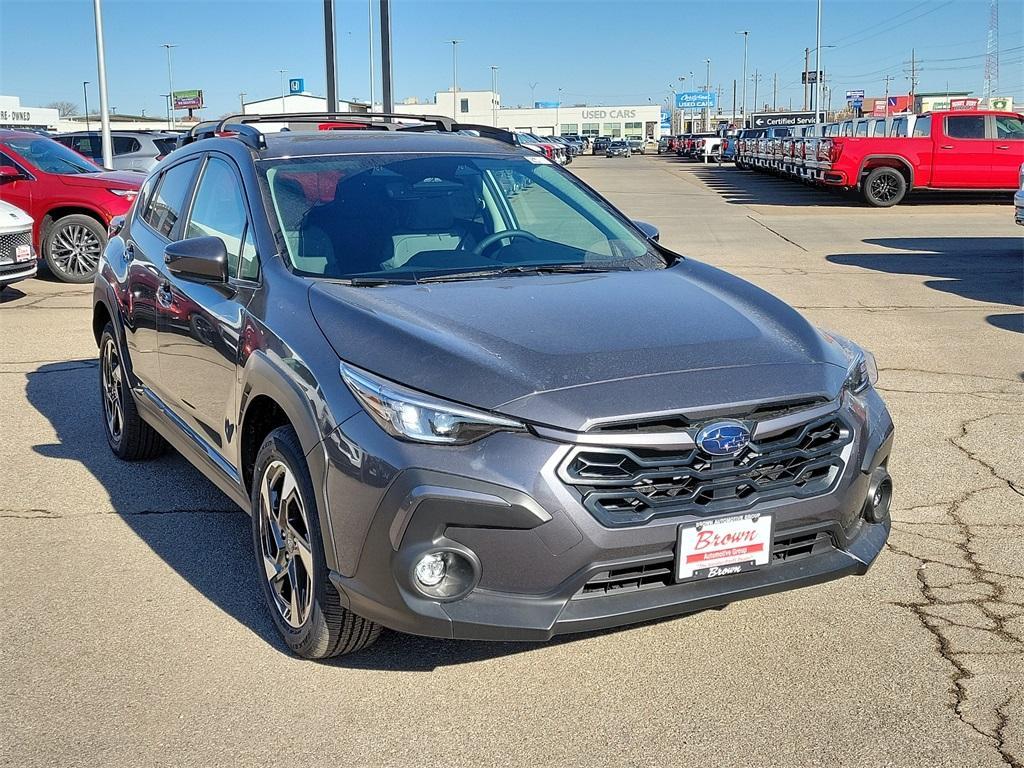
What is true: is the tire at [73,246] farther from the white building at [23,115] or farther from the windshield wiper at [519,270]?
the white building at [23,115]

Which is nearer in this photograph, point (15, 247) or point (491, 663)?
point (491, 663)

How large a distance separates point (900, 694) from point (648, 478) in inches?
43.8

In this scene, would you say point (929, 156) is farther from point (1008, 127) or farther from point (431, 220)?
point (431, 220)

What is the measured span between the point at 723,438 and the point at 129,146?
2155 centimetres

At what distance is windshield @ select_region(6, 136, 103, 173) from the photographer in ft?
45.4

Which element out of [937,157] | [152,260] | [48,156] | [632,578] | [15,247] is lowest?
[632,578]

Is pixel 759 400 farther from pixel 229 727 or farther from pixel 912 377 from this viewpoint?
pixel 912 377

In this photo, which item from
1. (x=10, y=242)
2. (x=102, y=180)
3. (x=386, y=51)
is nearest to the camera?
→ (x=10, y=242)

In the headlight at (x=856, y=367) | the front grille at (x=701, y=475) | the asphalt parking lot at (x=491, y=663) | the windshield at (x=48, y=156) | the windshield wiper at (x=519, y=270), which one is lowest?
the asphalt parking lot at (x=491, y=663)

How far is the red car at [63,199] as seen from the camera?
13438 mm

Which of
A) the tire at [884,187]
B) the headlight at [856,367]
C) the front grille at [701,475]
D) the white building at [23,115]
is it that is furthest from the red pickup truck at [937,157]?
the white building at [23,115]

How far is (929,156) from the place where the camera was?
78.8ft

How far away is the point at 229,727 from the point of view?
334 cm

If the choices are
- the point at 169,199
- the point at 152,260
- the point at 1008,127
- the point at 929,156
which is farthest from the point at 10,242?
the point at 1008,127
